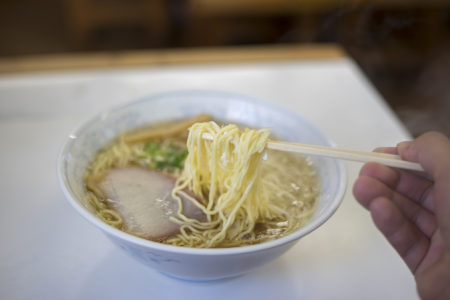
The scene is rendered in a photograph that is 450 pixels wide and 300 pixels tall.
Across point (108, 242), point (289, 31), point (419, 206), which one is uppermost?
point (289, 31)

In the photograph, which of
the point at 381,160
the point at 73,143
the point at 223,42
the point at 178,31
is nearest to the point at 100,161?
the point at 73,143

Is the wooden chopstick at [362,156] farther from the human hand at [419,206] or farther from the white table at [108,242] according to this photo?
the white table at [108,242]

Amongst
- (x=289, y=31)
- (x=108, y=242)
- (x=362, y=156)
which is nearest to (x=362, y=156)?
(x=362, y=156)

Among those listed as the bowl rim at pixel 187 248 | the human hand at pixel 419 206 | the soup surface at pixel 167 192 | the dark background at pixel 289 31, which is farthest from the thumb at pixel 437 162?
the dark background at pixel 289 31

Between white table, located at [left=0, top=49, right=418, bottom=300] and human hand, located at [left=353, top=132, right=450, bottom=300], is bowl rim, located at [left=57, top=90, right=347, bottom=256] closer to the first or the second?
human hand, located at [left=353, top=132, right=450, bottom=300]

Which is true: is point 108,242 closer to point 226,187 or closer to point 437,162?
point 226,187

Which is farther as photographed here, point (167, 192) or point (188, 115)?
point (188, 115)
